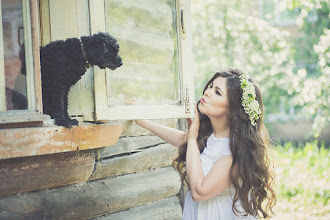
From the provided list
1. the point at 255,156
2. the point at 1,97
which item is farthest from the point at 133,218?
the point at 1,97

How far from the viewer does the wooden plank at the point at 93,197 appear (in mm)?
1929

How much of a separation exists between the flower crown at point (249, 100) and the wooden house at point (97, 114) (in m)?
0.49

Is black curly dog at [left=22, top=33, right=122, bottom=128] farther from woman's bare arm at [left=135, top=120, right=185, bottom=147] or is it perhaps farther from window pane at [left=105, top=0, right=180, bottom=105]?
woman's bare arm at [left=135, top=120, right=185, bottom=147]

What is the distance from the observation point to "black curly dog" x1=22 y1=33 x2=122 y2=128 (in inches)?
78.2

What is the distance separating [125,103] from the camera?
7.75 ft

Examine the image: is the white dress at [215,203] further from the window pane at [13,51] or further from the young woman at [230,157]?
the window pane at [13,51]

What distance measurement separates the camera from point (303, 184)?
6.99 meters

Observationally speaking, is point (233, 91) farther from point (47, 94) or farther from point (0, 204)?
point (0, 204)

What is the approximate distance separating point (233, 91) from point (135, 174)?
1.06 m

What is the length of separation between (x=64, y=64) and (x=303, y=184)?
20.5 feet

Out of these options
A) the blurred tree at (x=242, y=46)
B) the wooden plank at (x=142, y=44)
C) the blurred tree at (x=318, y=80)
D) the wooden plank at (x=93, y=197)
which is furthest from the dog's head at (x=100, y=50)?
the blurred tree at (x=242, y=46)

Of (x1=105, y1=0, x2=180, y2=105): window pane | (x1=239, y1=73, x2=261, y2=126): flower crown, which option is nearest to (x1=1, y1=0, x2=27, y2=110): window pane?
(x1=105, y1=0, x2=180, y2=105): window pane

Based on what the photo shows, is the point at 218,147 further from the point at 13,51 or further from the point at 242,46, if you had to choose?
the point at 242,46

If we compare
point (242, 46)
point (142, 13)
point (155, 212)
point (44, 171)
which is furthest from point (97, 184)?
point (242, 46)
